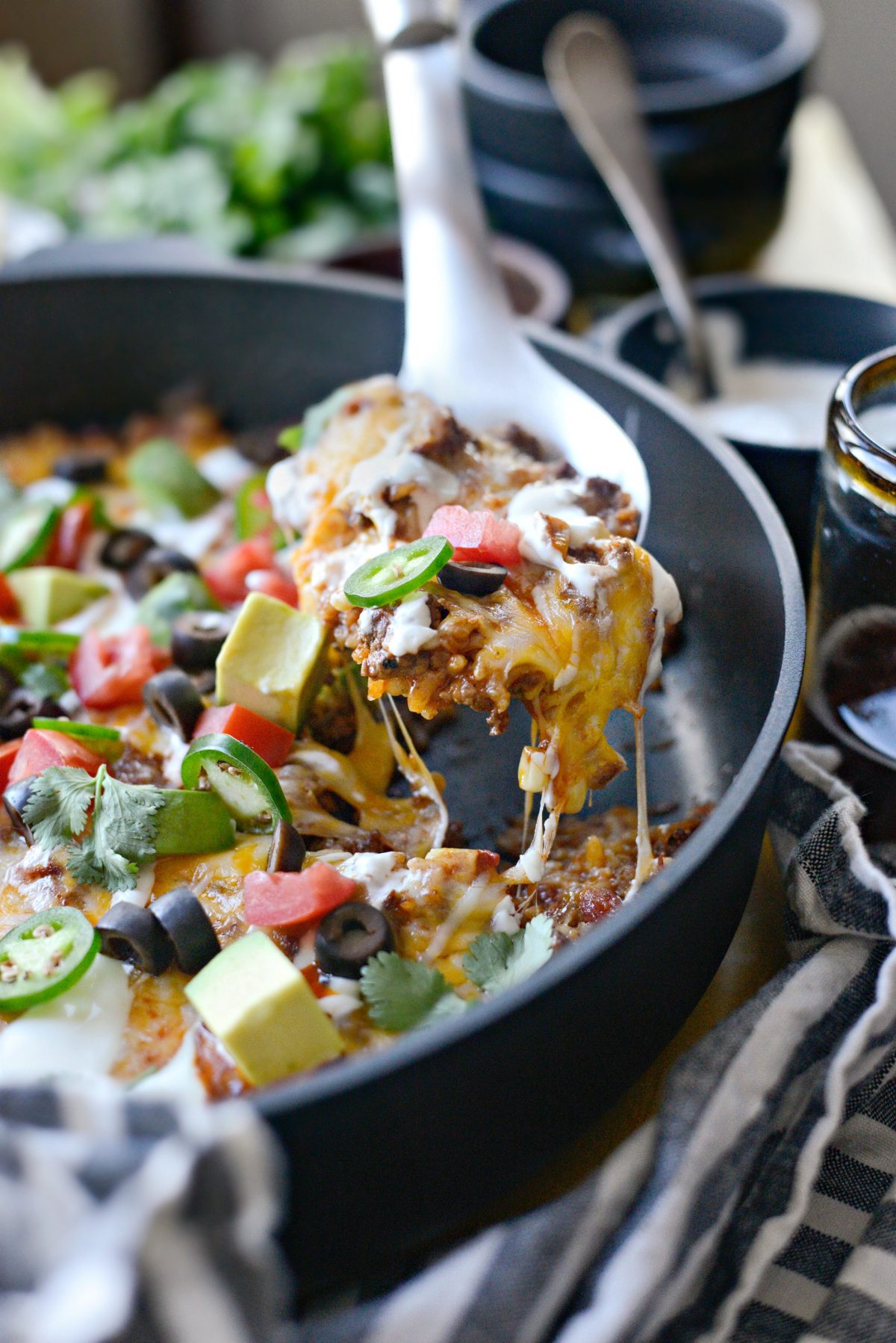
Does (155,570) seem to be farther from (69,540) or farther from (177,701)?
(177,701)

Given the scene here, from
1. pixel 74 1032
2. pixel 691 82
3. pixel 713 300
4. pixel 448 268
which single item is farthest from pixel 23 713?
pixel 691 82

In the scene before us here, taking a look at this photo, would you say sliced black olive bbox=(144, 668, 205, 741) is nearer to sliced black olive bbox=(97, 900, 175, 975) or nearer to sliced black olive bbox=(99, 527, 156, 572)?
sliced black olive bbox=(97, 900, 175, 975)

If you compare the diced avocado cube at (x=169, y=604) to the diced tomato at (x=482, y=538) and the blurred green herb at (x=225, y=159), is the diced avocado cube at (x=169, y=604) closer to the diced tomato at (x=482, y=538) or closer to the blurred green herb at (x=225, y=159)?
the diced tomato at (x=482, y=538)

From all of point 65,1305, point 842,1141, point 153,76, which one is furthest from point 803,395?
point 153,76

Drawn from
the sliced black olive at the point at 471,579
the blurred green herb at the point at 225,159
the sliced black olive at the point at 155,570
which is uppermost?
the sliced black olive at the point at 471,579

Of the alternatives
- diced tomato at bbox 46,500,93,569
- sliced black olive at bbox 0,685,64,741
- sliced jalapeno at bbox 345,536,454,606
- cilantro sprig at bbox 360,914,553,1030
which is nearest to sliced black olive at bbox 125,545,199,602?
diced tomato at bbox 46,500,93,569

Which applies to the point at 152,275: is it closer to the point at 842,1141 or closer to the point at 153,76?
the point at 842,1141

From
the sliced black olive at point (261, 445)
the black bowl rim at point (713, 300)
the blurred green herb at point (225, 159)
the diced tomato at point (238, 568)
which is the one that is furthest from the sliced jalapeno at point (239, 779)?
the blurred green herb at point (225, 159)
